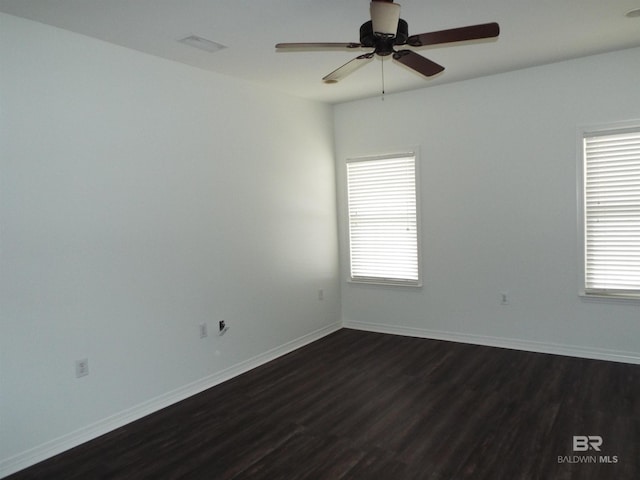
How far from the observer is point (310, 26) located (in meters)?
3.04

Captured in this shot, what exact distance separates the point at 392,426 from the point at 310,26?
2.78 metres

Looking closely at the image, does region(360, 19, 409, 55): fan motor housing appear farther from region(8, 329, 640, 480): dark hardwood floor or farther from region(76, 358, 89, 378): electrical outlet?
region(76, 358, 89, 378): electrical outlet

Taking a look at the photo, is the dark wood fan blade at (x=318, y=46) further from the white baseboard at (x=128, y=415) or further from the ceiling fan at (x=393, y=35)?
the white baseboard at (x=128, y=415)

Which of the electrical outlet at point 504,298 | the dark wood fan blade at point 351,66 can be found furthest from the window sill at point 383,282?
the dark wood fan blade at point 351,66


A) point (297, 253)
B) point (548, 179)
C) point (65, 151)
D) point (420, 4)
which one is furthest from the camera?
point (297, 253)

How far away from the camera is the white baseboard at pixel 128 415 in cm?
278

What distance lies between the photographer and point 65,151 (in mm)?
2986

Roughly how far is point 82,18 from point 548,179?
401 centimetres

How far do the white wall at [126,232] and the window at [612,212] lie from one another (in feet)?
9.41

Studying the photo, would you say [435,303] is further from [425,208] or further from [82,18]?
[82,18]

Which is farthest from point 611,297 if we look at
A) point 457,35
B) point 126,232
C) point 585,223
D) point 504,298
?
point 126,232

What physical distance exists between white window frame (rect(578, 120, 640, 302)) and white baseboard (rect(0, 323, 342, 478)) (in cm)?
292

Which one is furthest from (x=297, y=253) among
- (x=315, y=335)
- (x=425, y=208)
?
(x=425, y=208)

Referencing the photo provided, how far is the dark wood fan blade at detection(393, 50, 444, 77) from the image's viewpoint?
103 inches
